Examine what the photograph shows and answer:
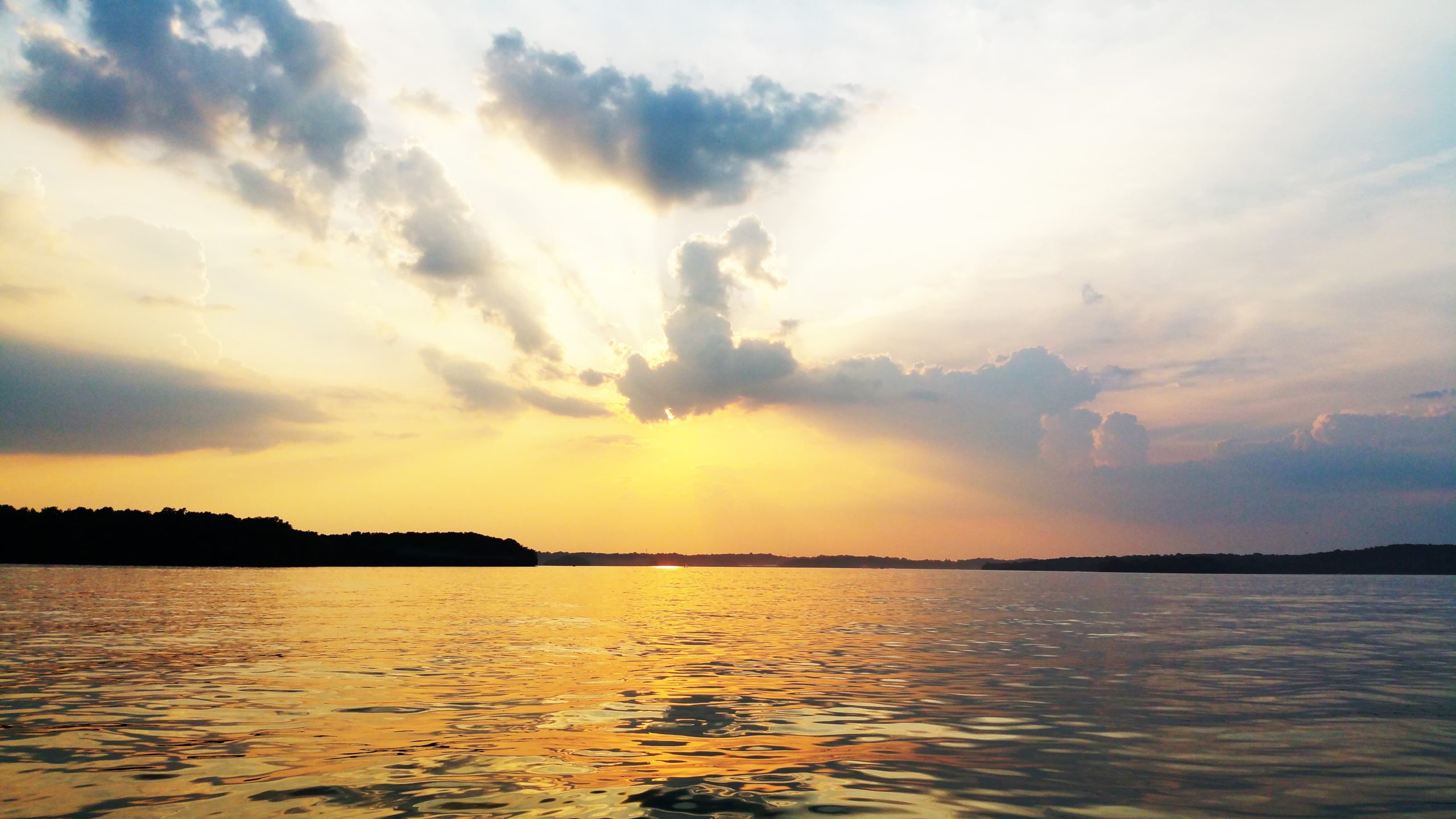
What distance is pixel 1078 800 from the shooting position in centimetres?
1491

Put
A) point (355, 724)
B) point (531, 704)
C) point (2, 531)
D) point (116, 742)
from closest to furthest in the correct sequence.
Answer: point (116, 742)
point (355, 724)
point (531, 704)
point (2, 531)

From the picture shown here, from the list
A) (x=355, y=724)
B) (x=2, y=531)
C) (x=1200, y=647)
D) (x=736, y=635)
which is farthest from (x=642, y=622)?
(x=2, y=531)

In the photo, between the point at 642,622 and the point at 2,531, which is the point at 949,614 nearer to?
the point at 642,622

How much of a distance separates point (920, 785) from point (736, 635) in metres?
34.5

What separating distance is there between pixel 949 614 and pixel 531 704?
173 ft

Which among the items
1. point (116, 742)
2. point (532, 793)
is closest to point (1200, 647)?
point (532, 793)

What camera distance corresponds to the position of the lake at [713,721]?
14781mm

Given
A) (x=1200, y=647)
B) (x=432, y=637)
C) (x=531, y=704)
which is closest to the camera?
(x=531, y=704)

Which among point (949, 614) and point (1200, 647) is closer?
point (1200, 647)

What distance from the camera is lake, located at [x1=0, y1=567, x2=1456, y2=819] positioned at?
1478 centimetres

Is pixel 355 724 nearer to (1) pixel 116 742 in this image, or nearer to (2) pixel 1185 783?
(1) pixel 116 742

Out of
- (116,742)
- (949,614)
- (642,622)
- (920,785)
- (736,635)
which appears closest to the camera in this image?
(920,785)

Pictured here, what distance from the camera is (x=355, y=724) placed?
20.8 meters

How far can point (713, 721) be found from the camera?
2203 centimetres
